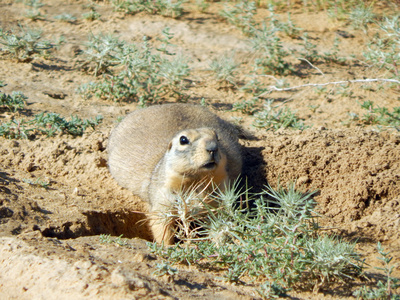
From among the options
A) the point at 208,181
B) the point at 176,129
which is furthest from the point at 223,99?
the point at 208,181

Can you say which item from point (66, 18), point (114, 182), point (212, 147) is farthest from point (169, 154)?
point (66, 18)

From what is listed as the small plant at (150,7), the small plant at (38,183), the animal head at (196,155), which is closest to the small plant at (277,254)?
the animal head at (196,155)

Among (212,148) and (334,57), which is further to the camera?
(334,57)

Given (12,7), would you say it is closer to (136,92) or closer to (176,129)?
(136,92)

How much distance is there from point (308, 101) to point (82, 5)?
211 inches

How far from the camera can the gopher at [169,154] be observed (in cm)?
454

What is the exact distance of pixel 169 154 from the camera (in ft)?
15.8

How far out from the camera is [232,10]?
9.58m

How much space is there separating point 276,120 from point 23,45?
4358 mm

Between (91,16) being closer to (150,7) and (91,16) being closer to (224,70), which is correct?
(150,7)

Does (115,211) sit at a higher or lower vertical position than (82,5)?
lower

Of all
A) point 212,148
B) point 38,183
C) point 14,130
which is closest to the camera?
point 212,148

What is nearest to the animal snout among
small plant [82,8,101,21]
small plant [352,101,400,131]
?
small plant [352,101,400,131]

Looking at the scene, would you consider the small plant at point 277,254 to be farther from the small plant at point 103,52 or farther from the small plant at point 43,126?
the small plant at point 103,52
